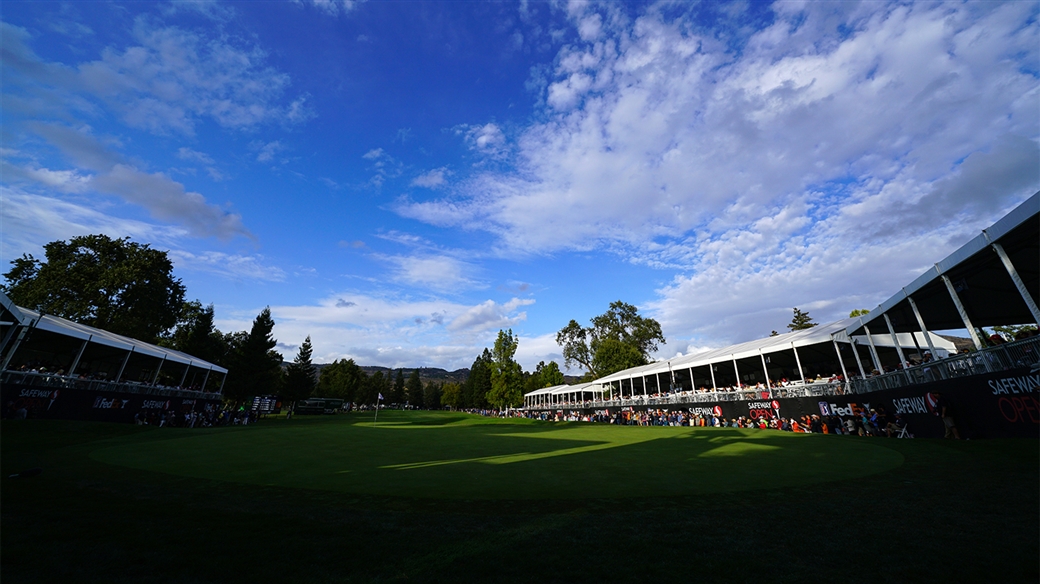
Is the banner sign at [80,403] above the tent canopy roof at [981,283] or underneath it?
underneath

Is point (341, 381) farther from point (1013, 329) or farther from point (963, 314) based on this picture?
point (1013, 329)

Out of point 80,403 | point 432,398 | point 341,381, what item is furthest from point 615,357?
point 432,398

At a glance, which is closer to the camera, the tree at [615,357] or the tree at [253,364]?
the tree at [253,364]

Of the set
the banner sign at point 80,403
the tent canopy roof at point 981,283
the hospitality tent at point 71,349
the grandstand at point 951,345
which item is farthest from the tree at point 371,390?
the tent canopy roof at point 981,283

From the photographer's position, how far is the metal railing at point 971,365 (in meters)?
11.0

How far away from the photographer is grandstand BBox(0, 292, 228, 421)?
20797mm

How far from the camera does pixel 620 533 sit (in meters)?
5.16

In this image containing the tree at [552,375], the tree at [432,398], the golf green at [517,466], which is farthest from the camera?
the tree at [432,398]

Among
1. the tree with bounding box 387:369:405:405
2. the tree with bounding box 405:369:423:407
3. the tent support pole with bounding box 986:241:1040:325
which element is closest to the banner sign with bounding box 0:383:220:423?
the tent support pole with bounding box 986:241:1040:325

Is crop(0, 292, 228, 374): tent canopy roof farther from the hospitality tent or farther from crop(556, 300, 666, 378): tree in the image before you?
crop(556, 300, 666, 378): tree

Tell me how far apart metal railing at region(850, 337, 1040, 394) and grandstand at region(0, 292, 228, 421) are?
33762mm

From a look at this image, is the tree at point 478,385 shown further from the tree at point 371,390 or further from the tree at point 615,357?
the tree at point 615,357

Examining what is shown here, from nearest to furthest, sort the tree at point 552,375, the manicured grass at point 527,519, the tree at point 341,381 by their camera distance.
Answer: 1. the manicured grass at point 527,519
2. the tree at point 552,375
3. the tree at point 341,381

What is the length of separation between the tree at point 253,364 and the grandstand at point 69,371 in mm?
11682
